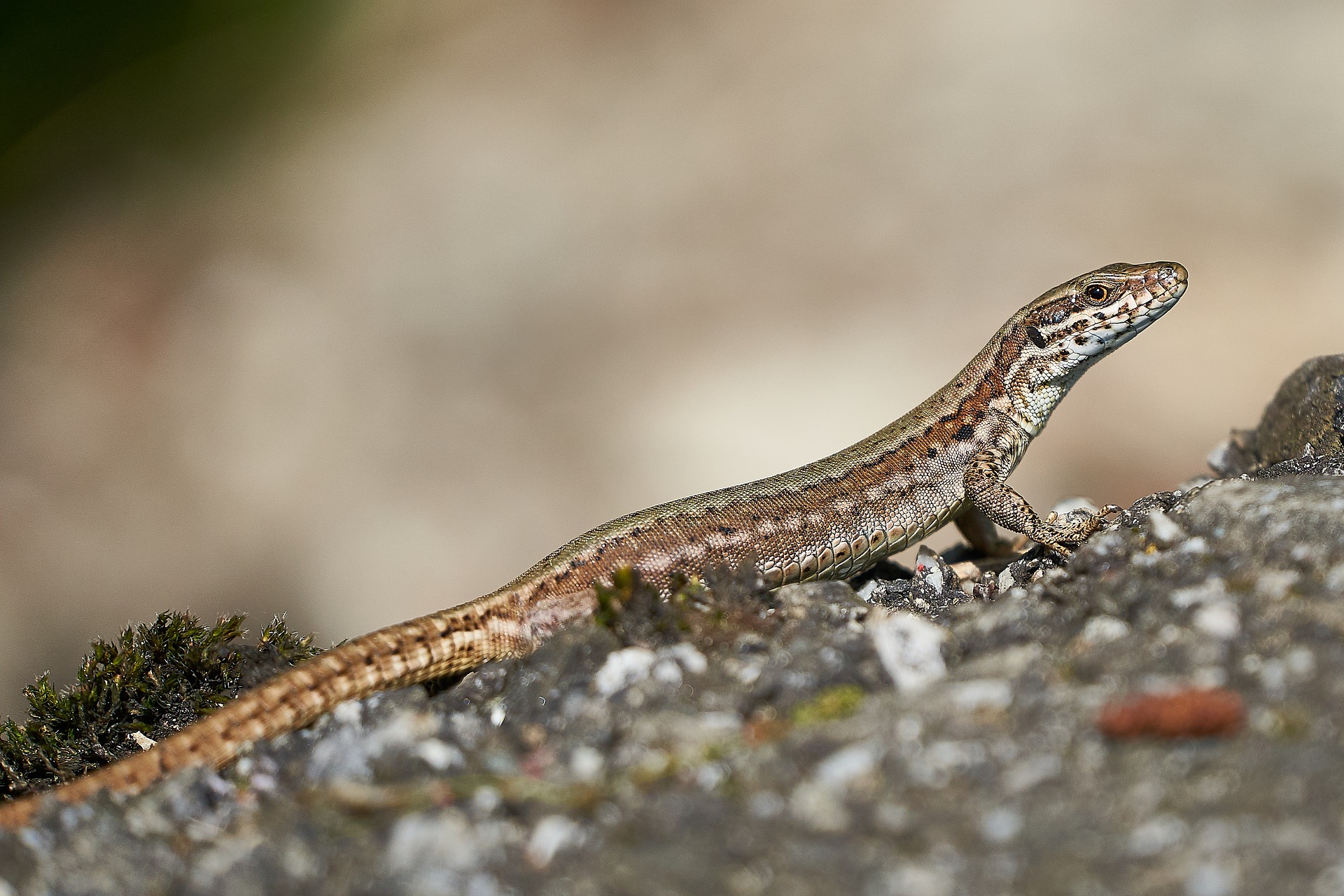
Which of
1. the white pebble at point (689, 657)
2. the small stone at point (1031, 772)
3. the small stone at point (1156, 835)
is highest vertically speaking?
the white pebble at point (689, 657)

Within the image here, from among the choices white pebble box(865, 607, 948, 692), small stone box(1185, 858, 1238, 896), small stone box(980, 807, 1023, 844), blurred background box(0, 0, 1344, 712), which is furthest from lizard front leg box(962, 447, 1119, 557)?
blurred background box(0, 0, 1344, 712)

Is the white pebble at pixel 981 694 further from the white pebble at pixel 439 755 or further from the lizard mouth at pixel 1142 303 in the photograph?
the lizard mouth at pixel 1142 303

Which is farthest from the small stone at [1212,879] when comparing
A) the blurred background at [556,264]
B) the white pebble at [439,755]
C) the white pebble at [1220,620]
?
the blurred background at [556,264]

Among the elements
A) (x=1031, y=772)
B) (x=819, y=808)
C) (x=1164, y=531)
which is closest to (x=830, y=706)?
(x=819, y=808)

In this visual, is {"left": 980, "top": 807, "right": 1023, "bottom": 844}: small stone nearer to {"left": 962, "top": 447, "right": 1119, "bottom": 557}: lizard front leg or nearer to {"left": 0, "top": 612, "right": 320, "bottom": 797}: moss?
{"left": 962, "top": 447, "right": 1119, "bottom": 557}: lizard front leg

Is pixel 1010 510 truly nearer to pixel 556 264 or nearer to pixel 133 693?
pixel 133 693

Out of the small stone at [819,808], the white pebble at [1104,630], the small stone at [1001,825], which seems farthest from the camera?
the white pebble at [1104,630]

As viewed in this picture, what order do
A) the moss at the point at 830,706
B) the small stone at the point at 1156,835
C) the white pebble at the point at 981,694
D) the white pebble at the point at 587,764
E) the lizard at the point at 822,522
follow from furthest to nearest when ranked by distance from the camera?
the lizard at the point at 822,522, the moss at the point at 830,706, the white pebble at the point at 587,764, the white pebble at the point at 981,694, the small stone at the point at 1156,835
